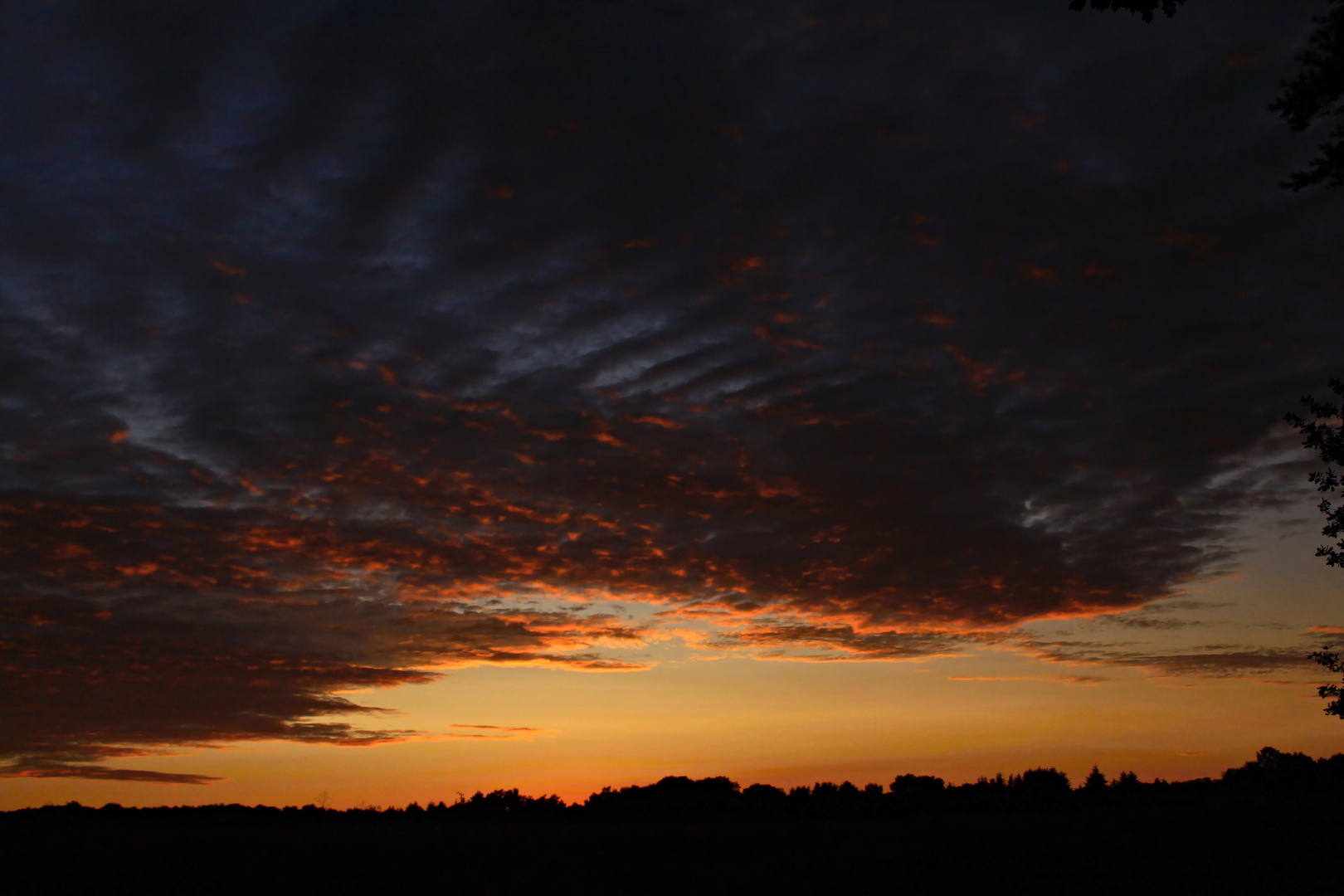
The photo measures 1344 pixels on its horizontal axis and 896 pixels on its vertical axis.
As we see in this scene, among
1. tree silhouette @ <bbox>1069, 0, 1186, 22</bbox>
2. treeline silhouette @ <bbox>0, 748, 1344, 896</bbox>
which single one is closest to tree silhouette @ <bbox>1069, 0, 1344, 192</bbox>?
tree silhouette @ <bbox>1069, 0, 1186, 22</bbox>

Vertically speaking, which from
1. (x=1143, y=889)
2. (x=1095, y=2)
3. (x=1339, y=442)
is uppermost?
(x=1095, y=2)

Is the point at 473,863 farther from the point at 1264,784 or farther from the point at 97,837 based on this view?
the point at 1264,784

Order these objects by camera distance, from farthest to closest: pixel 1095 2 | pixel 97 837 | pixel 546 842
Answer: pixel 97 837 → pixel 546 842 → pixel 1095 2

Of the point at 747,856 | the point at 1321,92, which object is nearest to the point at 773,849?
A: the point at 747,856

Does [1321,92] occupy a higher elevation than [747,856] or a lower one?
higher

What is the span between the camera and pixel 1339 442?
33.8m

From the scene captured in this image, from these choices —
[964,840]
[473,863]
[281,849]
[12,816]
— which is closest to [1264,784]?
[964,840]

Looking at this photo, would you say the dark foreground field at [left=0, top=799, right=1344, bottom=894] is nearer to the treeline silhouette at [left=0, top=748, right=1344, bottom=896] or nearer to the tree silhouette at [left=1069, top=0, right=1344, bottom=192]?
the treeline silhouette at [left=0, top=748, right=1344, bottom=896]

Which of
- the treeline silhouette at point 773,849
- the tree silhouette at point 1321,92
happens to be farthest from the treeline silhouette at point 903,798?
the tree silhouette at point 1321,92

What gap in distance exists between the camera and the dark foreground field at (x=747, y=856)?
3019cm

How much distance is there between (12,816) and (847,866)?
6894 centimetres

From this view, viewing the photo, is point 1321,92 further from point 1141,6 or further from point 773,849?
point 773,849

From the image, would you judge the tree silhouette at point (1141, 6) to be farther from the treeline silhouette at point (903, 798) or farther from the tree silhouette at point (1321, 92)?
the treeline silhouette at point (903, 798)

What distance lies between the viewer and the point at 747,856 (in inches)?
1422
